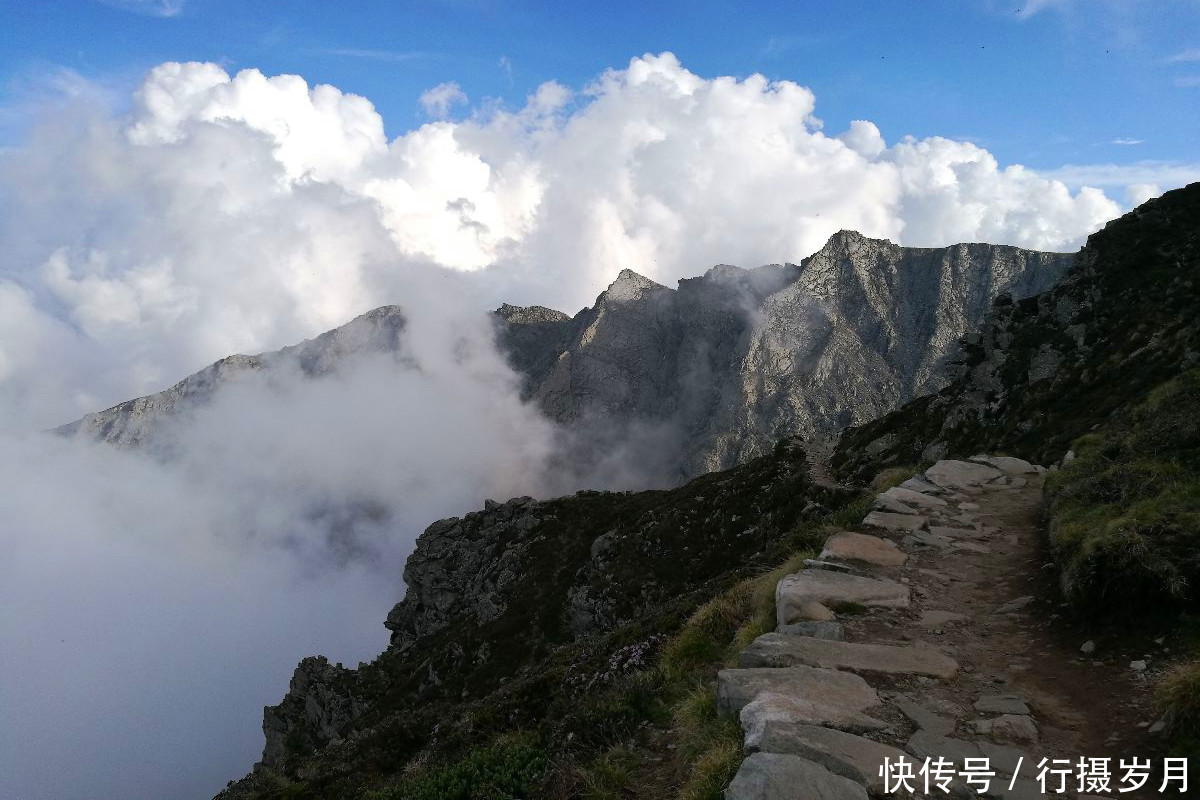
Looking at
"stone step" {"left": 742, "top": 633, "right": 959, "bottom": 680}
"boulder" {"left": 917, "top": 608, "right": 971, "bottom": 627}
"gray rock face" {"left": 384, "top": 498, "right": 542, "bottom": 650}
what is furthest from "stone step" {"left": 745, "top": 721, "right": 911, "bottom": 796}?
"gray rock face" {"left": 384, "top": 498, "right": 542, "bottom": 650}

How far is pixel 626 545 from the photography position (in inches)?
2798

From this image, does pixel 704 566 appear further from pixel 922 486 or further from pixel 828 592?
pixel 828 592

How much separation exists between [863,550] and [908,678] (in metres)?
4.33

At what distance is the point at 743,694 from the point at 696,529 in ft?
201

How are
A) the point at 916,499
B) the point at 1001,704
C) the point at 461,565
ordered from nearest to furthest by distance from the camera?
the point at 1001,704 < the point at 916,499 < the point at 461,565

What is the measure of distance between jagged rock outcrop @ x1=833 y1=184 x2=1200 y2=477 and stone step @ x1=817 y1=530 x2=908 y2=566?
70.3 ft

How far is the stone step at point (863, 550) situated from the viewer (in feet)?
35.8

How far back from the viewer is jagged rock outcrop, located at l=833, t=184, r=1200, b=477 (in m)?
34.3

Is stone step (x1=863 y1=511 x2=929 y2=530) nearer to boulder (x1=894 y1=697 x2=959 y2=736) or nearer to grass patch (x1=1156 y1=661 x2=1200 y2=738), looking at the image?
boulder (x1=894 y1=697 x2=959 y2=736)

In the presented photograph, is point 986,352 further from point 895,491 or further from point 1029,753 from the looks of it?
point 1029,753

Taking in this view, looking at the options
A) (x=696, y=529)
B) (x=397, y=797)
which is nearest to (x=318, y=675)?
(x=696, y=529)

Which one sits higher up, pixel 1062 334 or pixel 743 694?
pixel 1062 334

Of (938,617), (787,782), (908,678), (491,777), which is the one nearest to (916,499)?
(938,617)

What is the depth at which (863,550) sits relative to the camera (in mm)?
11273
